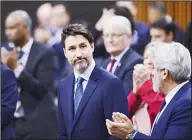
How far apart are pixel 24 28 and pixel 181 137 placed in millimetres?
2159

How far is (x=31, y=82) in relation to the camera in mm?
4281

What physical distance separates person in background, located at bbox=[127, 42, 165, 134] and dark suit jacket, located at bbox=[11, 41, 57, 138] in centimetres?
93

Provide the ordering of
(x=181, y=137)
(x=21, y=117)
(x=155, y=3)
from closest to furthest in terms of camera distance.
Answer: (x=181, y=137)
(x=21, y=117)
(x=155, y=3)

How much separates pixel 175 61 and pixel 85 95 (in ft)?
1.80

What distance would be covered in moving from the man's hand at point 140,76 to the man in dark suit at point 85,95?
465 mm

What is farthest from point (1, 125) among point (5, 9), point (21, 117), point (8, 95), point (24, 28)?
point (5, 9)

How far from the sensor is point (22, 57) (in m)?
4.54

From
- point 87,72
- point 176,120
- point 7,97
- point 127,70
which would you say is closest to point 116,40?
point 127,70

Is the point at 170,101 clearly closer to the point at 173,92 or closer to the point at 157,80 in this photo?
the point at 173,92

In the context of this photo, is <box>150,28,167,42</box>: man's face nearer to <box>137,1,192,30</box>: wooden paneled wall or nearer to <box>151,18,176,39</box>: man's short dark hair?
<box>151,18,176,39</box>: man's short dark hair

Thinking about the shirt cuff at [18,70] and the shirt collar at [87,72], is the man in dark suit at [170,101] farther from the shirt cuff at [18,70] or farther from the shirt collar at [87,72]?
the shirt cuff at [18,70]

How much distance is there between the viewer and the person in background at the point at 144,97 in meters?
3.60

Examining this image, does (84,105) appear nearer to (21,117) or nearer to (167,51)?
(167,51)

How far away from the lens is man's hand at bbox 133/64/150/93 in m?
3.67
